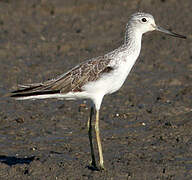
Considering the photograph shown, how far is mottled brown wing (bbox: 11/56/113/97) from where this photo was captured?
31.2 feet

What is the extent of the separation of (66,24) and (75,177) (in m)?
9.36

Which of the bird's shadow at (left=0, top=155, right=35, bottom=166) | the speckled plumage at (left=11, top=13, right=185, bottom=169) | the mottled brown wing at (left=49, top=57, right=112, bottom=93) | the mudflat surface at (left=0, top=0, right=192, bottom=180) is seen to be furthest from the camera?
the bird's shadow at (left=0, top=155, right=35, bottom=166)

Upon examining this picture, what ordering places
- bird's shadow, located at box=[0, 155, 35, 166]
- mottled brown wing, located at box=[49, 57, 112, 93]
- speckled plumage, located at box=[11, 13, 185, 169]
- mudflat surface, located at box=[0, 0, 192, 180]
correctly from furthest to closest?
bird's shadow, located at box=[0, 155, 35, 166], mudflat surface, located at box=[0, 0, 192, 180], mottled brown wing, located at box=[49, 57, 112, 93], speckled plumage, located at box=[11, 13, 185, 169]

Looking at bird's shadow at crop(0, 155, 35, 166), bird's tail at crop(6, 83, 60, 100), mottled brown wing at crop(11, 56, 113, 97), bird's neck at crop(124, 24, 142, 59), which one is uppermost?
bird's neck at crop(124, 24, 142, 59)

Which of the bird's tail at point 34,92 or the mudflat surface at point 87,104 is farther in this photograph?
the mudflat surface at point 87,104

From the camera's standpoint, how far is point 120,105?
1258 cm

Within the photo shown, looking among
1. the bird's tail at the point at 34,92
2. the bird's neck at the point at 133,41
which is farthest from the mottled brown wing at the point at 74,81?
the bird's neck at the point at 133,41

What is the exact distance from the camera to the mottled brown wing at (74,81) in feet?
31.2

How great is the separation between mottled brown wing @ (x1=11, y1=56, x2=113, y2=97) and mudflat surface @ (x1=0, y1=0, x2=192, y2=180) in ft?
3.79

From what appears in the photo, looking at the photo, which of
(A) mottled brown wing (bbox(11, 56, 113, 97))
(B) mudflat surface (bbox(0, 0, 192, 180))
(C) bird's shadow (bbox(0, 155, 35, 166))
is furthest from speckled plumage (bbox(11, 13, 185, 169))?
(C) bird's shadow (bbox(0, 155, 35, 166))

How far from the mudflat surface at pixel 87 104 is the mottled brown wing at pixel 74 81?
1156 millimetres

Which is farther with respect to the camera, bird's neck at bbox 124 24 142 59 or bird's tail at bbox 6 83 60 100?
bird's neck at bbox 124 24 142 59

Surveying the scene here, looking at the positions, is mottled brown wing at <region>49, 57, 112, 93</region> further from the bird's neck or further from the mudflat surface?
the mudflat surface

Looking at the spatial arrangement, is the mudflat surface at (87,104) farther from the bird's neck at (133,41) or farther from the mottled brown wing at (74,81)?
the bird's neck at (133,41)
